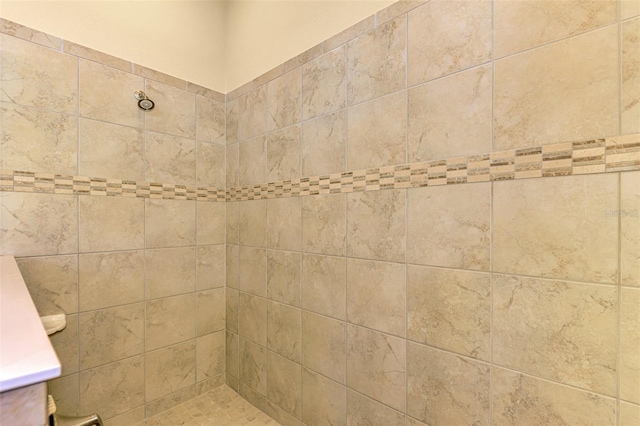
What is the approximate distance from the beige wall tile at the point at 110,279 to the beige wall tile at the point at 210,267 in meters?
0.32

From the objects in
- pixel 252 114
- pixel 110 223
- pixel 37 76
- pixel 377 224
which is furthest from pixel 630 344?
pixel 37 76

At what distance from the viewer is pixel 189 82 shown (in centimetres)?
183

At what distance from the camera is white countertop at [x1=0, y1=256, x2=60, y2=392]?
0.45 meters

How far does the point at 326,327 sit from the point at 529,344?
0.79 m

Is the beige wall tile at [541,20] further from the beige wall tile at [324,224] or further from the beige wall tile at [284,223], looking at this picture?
the beige wall tile at [284,223]

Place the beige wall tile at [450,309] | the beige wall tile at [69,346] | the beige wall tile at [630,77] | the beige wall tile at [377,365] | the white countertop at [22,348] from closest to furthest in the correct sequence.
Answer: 1. the white countertop at [22,348]
2. the beige wall tile at [630,77]
3. the beige wall tile at [450,309]
4. the beige wall tile at [377,365]
5. the beige wall tile at [69,346]

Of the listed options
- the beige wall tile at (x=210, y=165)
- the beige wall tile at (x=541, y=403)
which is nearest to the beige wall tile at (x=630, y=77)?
the beige wall tile at (x=541, y=403)

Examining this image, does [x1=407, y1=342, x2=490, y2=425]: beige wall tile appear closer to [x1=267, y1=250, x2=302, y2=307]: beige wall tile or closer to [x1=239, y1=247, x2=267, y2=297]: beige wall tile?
[x1=267, y1=250, x2=302, y2=307]: beige wall tile

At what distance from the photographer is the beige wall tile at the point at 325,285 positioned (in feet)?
4.33

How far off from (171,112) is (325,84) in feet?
3.21

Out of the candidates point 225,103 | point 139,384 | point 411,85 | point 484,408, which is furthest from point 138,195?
point 484,408

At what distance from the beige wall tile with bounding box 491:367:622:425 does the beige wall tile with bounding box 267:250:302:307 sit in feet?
2.96

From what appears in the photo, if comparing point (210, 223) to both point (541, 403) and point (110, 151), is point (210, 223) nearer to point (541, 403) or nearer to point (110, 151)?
point (110, 151)

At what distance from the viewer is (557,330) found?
818mm
